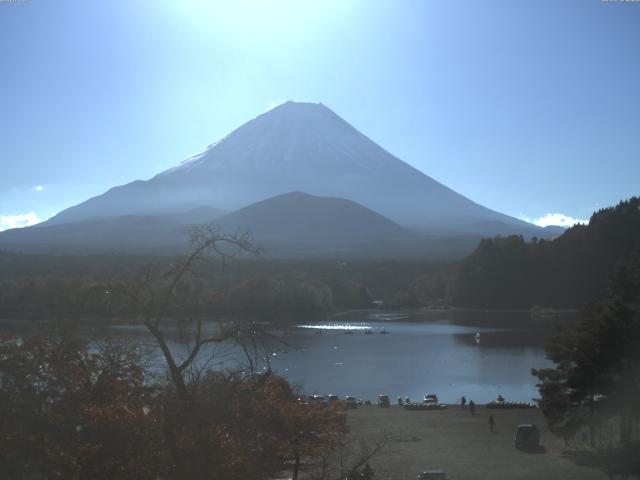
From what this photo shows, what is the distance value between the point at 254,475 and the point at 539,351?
70.6 feet

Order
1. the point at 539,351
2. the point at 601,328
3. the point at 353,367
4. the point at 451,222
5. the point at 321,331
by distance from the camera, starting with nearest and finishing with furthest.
Answer: the point at 601,328, the point at 353,367, the point at 539,351, the point at 321,331, the point at 451,222

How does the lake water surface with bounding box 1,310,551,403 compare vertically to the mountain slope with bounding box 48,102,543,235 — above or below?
below

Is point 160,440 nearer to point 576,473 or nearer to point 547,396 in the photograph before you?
point 576,473

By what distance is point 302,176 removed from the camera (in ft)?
368

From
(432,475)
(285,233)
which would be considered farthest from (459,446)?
(285,233)

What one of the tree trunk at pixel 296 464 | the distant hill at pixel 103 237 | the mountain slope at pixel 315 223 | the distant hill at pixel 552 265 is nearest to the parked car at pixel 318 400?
the tree trunk at pixel 296 464

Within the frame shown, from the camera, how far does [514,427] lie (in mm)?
12492

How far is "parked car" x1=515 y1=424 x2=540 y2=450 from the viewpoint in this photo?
35.1ft

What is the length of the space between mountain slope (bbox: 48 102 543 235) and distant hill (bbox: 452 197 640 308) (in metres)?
62.2

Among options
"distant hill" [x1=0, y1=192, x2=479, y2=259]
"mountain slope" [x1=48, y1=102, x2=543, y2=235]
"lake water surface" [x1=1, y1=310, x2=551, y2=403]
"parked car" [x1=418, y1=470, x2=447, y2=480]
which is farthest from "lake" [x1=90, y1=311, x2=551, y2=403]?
"mountain slope" [x1=48, y1=102, x2=543, y2=235]

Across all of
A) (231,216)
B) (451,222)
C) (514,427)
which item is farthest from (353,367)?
(451,222)

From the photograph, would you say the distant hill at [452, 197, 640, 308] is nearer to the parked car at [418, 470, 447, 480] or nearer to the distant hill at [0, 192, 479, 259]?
the distant hill at [0, 192, 479, 259]

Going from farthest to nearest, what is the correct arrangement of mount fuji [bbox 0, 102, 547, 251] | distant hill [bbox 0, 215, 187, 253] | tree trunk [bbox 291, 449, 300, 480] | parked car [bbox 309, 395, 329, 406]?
mount fuji [bbox 0, 102, 547, 251], distant hill [bbox 0, 215, 187, 253], parked car [bbox 309, 395, 329, 406], tree trunk [bbox 291, 449, 300, 480]

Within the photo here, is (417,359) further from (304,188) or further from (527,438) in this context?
(304,188)
